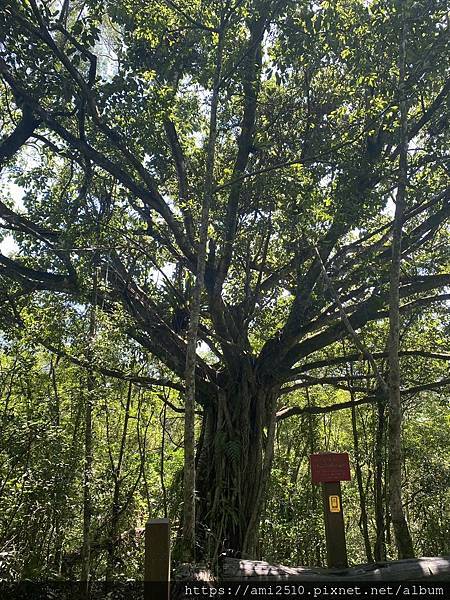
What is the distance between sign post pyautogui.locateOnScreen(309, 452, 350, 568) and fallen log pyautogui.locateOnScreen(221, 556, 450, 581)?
0.33m

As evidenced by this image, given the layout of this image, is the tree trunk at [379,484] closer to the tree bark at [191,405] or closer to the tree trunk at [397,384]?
the tree trunk at [397,384]

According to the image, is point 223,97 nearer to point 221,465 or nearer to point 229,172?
point 229,172

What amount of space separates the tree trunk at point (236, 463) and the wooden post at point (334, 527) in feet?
4.68

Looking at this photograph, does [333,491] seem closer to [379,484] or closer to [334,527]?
[334,527]

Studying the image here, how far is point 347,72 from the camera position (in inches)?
178

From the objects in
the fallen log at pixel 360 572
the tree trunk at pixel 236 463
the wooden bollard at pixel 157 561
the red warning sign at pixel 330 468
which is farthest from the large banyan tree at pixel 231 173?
the wooden bollard at pixel 157 561

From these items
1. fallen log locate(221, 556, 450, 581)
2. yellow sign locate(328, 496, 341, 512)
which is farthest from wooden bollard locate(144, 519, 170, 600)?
yellow sign locate(328, 496, 341, 512)

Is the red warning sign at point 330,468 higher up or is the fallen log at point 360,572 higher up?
the red warning sign at point 330,468

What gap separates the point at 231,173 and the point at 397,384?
2.45m

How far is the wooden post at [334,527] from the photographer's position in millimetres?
3396

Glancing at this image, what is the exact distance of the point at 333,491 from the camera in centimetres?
353

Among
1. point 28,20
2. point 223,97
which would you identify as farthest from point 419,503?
point 28,20

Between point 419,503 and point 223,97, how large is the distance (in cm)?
658

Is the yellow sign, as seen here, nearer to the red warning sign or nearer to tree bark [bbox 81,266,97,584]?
the red warning sign
